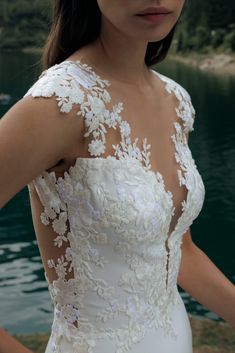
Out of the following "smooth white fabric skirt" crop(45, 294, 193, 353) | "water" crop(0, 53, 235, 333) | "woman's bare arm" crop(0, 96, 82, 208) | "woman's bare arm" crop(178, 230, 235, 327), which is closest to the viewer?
"woman's bare arm" crop(0, 96, 82, 208)

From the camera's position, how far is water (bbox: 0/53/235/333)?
6855mm

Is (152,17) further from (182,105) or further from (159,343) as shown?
(159,343)

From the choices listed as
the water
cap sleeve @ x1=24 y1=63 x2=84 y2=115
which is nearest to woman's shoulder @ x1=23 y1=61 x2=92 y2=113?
cap sleeve @ x1=24 y1=63 x2=84 y2=115

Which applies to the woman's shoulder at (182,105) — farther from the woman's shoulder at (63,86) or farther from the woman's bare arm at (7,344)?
the woman's bare arm at (7,344)

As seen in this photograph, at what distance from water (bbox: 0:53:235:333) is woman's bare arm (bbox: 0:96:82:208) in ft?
3.25

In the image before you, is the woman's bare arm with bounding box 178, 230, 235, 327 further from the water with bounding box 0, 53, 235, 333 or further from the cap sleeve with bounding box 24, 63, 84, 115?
the water with bounding box 0, 53, 235, 333

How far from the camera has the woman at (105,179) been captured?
2.66 ft

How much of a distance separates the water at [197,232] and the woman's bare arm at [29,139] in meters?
0.99

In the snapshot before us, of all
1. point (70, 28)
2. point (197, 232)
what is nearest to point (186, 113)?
point (70, 28)

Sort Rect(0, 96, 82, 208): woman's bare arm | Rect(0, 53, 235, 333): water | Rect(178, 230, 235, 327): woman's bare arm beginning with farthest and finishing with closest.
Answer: Rect(0, 53, 235, 333): water
Rect(178, 230, 235, 327): woman's bare arm
Rect(0, 96, 82, 208): woman's bare arm

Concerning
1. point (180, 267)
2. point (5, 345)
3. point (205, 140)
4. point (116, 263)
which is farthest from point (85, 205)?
point (205, 140)

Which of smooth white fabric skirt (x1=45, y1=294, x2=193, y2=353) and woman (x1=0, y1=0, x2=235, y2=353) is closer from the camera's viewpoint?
woman (x1=0, y1=0, x2=235, y2=353)

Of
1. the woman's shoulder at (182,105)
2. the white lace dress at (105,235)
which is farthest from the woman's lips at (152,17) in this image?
the woman's shoulder at (182,105)

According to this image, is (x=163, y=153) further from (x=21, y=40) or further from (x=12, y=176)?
(x=21, y=40)
